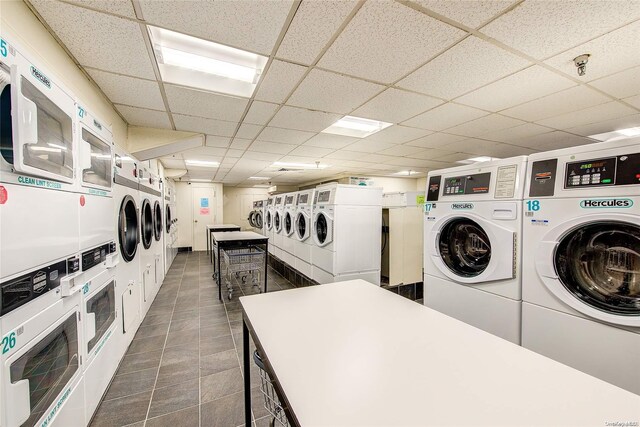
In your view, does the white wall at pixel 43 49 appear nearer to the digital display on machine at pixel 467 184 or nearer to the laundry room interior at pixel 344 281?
the laundry room interior at pixel 344 281

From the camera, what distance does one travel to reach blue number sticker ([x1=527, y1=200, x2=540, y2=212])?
1444 mm

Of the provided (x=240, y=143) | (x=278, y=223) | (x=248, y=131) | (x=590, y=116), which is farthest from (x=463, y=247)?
(x=278, y=223)

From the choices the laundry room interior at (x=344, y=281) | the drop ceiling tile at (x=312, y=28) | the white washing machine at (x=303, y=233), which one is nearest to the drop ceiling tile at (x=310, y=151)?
the white washing machine at (x=303, y=233)

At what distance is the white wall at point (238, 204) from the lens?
1051 centimetres

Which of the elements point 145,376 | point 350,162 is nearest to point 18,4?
point 145,376

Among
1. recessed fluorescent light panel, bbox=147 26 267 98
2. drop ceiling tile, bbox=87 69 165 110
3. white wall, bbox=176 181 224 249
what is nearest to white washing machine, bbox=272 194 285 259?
drop ceiling tile, bbox=87 69 165 110

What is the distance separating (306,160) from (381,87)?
323 centimetres

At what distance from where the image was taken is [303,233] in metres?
4.42

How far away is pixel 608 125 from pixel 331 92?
3.69 meters

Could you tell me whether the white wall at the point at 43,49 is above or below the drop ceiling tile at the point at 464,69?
below

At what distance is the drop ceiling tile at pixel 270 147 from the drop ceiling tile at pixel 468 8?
9.65 feet

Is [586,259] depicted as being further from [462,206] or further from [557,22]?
[557,22]

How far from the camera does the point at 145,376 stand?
208 centimetres

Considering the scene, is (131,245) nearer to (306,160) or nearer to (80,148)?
(80,148)
